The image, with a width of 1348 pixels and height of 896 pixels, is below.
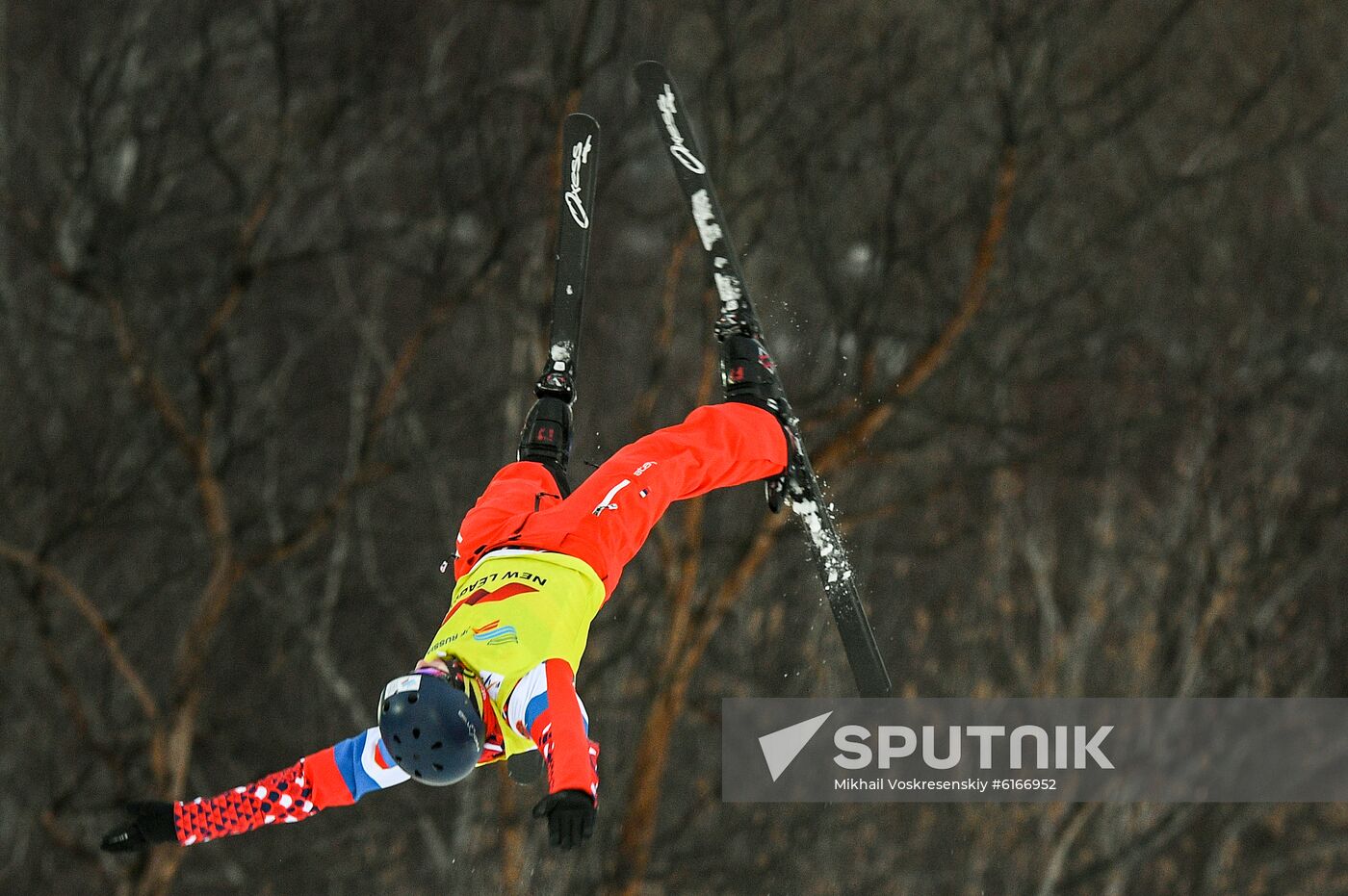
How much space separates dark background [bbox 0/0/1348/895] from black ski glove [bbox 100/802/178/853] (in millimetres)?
4015

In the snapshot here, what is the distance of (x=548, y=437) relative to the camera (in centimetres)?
521

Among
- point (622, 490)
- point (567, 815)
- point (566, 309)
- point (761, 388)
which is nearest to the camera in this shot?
point (567, 815)

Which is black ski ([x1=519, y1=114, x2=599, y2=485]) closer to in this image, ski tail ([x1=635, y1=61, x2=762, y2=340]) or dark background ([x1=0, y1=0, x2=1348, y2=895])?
ski tail ([x1=635, y1=61, x2=762, y2=340])

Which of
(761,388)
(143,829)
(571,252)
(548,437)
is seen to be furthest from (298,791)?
(571,252)

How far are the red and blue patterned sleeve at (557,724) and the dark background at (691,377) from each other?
4031 millimetres

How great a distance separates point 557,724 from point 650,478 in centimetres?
119

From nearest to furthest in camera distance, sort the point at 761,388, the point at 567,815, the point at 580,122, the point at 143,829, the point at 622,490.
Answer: the point at 567,815
the point at 143,829
the point at 622,490
the point at 761,388
the point at 580,122

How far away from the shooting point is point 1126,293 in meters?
12.2

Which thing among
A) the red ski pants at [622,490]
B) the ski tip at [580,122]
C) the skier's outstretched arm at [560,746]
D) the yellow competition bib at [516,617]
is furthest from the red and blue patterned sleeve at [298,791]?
the ski tip at [580,122]

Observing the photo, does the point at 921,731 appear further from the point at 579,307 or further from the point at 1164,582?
the point at 579,307

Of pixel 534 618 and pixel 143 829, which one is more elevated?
pixel 534 618

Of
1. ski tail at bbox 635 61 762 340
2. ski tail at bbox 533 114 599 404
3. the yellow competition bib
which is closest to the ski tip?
ski tail at bbox 533 114 599 404

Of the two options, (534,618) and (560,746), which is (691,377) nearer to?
(534,618)

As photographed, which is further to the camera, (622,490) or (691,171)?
(691,171)
